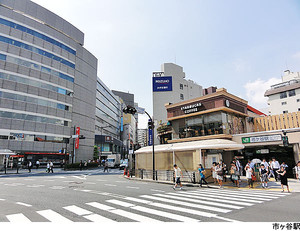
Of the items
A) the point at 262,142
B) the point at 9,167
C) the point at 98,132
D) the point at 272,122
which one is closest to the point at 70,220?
the point at 262,142

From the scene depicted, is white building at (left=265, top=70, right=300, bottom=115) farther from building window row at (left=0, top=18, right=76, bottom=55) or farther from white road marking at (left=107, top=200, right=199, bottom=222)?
building window row at (left=0, top=18, right=76, bottom=55)

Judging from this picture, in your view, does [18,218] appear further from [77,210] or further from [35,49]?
[35,49]

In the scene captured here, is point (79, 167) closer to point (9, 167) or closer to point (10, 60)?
point (9, 167)

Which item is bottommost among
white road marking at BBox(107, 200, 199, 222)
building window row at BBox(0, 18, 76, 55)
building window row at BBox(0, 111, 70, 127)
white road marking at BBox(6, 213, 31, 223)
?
white road marking at BBox(107, 200, 199, 222)

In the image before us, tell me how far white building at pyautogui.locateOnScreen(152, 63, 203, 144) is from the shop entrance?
27870mm

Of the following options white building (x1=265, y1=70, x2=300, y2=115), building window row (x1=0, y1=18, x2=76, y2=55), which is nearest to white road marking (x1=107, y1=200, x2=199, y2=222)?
white building (x1=265, y1=70, x2=300, y2=115)

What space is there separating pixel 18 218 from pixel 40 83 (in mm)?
46329

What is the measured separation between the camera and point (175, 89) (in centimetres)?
5200

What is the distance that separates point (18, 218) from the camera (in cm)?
639

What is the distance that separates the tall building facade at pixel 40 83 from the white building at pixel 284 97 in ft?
166

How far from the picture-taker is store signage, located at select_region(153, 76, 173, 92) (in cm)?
5047

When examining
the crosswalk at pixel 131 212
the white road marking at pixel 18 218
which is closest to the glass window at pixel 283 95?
the crosswalk at pixel 131 212

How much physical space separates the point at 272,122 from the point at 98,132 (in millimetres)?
57735

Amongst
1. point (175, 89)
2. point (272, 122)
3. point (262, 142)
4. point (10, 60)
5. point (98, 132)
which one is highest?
point (10, 60)
